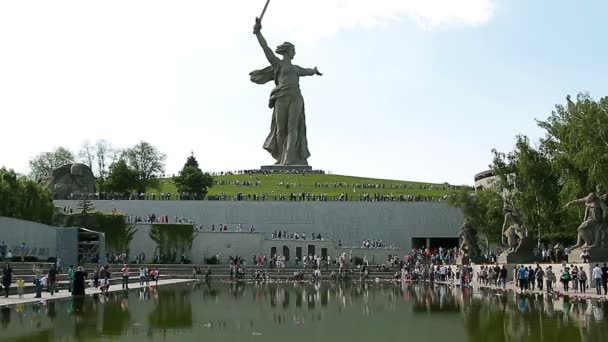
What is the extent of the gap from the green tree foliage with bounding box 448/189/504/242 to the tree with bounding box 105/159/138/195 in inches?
1267

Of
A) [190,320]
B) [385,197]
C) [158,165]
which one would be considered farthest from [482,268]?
[158,165]

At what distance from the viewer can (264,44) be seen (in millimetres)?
71000

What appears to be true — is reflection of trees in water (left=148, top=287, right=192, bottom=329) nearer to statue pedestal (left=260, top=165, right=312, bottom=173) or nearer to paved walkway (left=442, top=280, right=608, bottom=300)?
paved walkway (left=442, top=280, right=608, bottom=300)

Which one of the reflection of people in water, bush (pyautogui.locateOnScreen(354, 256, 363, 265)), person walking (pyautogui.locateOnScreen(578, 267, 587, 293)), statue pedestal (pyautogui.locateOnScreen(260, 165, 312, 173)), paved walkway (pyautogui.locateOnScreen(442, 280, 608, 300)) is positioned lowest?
paved walkway (pyautogui.locateOnScreen(442, 280, 608, 300))

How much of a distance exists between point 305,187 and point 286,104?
798cm

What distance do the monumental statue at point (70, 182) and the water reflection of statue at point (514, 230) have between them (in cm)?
4112

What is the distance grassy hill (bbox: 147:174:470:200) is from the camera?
7138cm

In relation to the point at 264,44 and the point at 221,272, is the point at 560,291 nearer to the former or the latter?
the point at 221,272

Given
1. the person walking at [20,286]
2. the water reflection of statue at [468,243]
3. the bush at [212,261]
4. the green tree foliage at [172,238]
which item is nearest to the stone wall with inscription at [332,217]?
the green tree foliage at [172,238]

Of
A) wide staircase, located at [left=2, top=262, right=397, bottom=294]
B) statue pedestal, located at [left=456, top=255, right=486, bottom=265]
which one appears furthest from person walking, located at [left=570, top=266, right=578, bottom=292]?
wide staircase, located at [left=2, top=262, right=397, bottom=294]

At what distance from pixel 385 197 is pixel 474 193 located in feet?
40.2

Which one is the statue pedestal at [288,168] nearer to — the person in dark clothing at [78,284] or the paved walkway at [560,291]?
the paved walkway at [560,291]

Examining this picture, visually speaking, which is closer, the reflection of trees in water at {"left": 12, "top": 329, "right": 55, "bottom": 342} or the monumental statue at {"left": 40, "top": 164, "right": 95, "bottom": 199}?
the reflection of trees in water at {"left": 12, "top": 329, "right": 55, "bottom": 342}

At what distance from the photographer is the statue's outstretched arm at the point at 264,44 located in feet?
229
